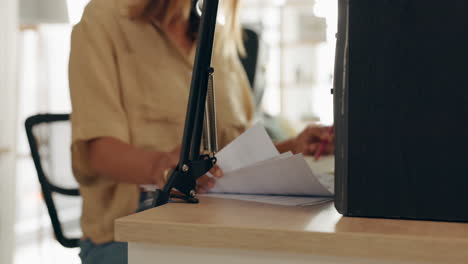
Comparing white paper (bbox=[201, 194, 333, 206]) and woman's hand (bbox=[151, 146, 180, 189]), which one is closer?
white paper (bbox=[201, 194, 333, 206])

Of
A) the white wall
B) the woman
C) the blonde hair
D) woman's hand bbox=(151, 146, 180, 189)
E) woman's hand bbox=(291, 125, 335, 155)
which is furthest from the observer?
the white wall

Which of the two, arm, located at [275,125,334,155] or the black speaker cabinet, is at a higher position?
the black speaker cabinet

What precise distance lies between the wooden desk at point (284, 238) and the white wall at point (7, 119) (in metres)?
2.30

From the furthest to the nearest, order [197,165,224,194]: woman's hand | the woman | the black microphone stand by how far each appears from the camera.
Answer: the woman
[197,165,224,194]: woman's hand
the black microphone stand

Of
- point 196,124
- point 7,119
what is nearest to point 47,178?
point 196,124

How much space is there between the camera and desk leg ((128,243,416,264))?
0.41m

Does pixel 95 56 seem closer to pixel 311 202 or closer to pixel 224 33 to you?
pixel 224 33

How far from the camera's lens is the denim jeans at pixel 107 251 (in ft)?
3.24

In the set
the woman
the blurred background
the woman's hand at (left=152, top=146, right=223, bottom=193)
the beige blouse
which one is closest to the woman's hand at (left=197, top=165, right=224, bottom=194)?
the woman's hand at (left=152, top=146, right=223, bottom=193)

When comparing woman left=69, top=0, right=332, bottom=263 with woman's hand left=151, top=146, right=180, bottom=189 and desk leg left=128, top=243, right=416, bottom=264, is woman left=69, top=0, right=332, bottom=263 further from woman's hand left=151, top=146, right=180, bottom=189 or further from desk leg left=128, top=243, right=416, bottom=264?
desk leg left=128, top=243, right=416, bottom=264

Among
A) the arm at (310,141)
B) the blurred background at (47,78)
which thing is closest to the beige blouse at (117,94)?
the arm at (310,141)

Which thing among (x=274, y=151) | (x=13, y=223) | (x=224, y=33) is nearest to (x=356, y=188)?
(x=274, y=151)

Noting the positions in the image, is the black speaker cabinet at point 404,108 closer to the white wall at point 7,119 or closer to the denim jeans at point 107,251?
the denim jeans at point 107,251

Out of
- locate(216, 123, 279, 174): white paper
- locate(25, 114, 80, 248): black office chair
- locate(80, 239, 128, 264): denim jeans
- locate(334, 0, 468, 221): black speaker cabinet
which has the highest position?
locate(334, 0, 468, 221): black speaker cabinet
